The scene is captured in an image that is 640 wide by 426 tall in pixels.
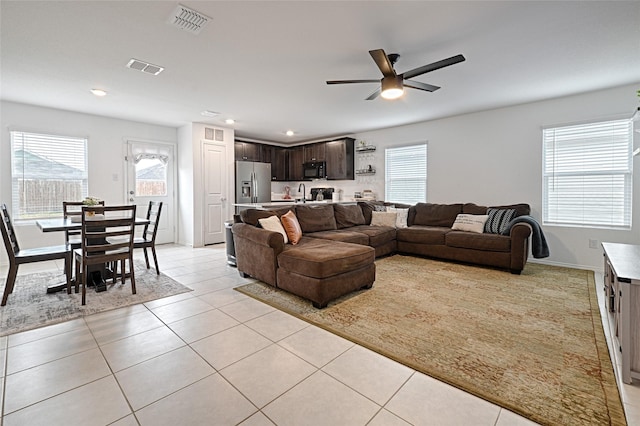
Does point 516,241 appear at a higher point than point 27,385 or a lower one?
higher

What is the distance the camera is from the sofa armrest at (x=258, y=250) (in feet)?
10.6

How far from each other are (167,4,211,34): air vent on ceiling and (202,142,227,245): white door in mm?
3867

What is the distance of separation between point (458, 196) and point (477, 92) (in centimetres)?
201

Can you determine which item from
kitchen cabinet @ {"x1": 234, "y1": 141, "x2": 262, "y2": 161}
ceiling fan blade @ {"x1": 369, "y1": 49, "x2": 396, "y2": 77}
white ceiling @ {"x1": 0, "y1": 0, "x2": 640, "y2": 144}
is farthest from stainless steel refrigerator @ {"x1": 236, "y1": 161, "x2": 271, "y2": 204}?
ceiling fan blade @ {"x1": 369, "y1": 49, "x2": 396, "y2": 77}

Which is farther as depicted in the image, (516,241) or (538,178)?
(538,178)

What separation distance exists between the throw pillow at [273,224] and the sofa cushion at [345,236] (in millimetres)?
745

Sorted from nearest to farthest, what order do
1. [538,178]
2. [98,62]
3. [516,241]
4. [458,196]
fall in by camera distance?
1. [98,62]
2. [516,241]
3. [538,178]
4. [458,196]

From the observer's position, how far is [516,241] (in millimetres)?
3936

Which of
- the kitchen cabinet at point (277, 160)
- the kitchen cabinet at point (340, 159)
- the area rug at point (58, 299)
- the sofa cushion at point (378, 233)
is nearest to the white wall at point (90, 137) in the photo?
the area rug at point (58, 299)

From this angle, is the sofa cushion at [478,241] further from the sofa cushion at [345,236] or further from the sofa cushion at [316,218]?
the sofa cushion at [316,218]

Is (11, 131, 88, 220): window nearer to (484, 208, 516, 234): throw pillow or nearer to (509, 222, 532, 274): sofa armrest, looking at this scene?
(484, 208, 516, 234): throw pillow

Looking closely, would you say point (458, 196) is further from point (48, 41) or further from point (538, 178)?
point (48, 41)

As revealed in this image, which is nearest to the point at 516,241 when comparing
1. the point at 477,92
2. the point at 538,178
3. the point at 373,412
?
the point at 538,178

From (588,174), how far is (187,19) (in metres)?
5.48
